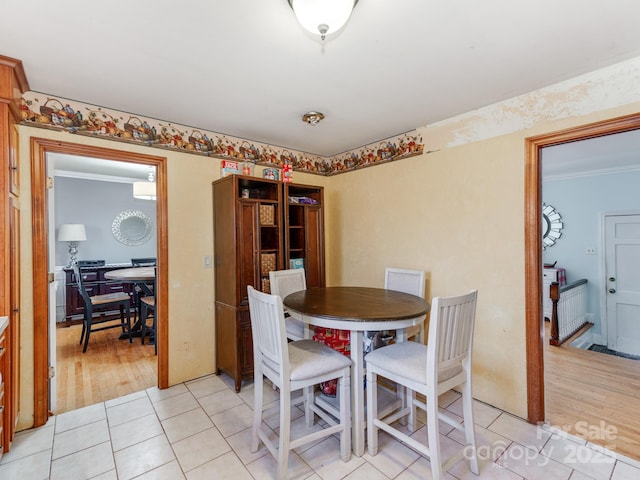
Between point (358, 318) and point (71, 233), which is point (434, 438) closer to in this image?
point (358, 318)

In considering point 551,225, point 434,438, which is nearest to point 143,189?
point 434,438

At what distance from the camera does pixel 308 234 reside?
3.21 meters

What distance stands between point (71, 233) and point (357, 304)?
4.97m

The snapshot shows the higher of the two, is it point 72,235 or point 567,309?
point 72,235

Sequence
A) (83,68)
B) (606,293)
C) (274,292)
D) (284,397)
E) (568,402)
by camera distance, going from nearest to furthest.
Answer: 1. (284,397)
2. (83,68)
3. (568,402)
4. (274,292)
5. (606,293)

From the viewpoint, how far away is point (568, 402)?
7.95ft

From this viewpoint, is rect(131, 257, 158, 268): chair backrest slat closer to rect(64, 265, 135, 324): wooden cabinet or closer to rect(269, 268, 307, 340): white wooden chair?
rect(64, 265, 135, 324): wooden cabinet

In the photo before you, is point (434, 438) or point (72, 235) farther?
point (72, 235)

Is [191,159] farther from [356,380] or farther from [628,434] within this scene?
[628,434]

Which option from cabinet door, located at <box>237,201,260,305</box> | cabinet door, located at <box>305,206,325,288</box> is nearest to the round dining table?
cabinet door, located at <box>237,201,260,305</box>

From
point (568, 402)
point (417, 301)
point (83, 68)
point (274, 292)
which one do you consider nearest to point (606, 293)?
point (568, 402)

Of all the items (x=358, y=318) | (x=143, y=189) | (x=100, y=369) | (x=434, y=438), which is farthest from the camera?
(x=143, y=189)

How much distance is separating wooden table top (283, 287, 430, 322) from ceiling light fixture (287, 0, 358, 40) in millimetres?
1432

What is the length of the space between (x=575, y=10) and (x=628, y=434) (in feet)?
8.57
